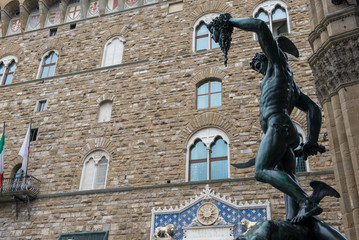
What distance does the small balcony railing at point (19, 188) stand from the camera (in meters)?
12.4

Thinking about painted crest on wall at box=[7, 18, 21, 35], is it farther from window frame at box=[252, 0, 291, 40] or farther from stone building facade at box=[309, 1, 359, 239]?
stone building facade at box=[309, 1, 359, 239]

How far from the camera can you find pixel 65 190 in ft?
41.2

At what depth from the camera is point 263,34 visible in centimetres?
322

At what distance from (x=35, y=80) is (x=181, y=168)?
7879 millimetres

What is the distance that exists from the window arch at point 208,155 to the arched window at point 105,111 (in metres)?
3.38

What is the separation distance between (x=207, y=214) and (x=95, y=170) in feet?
14.2

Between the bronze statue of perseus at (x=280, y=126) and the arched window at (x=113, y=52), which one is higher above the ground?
the arched window at (x=113, y=52)

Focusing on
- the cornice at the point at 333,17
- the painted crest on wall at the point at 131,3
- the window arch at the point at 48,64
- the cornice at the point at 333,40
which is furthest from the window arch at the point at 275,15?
the window arch at the point at 48,64

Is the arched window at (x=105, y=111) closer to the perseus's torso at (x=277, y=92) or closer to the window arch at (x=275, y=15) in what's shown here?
the window arch at (x=275, y=15)

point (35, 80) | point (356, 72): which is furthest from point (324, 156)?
point (35, 80)

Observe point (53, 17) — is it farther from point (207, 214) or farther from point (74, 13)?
point (207, 214)

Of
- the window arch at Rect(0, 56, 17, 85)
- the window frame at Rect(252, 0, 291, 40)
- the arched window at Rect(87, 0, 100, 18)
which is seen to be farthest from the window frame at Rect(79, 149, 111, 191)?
the arched window at Rect(87, 0, 100, 18)

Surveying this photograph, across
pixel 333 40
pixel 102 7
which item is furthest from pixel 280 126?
pixel 102 7

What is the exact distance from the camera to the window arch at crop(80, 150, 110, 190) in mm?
12508
